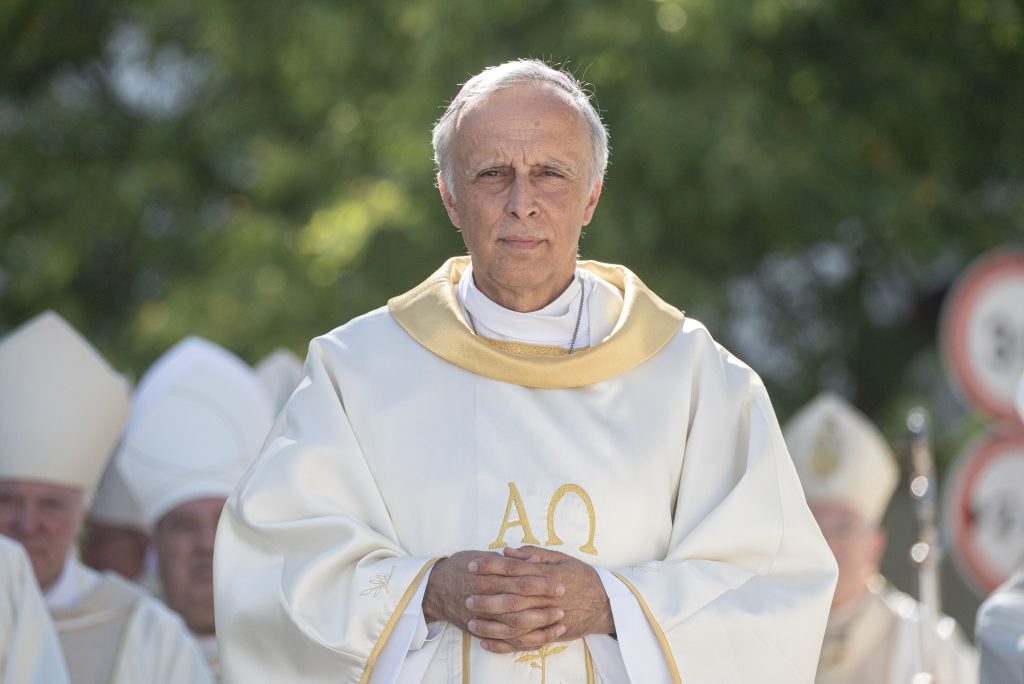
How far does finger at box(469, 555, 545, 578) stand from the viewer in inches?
142

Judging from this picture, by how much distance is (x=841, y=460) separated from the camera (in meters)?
7.88

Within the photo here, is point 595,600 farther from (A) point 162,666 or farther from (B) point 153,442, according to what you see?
(B) point 153,442

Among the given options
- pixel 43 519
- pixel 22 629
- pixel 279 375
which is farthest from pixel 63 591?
pixel 279 375

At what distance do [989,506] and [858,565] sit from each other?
590 mm

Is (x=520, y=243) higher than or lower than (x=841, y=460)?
lower

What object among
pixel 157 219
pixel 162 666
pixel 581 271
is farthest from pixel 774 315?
pixel 581 271

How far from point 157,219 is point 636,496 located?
841cm

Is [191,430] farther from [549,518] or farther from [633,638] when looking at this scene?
[633,638]

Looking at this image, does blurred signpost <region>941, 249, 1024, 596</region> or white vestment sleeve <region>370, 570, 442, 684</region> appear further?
blurred signpost <region>941, 249, 1024, 596</region>

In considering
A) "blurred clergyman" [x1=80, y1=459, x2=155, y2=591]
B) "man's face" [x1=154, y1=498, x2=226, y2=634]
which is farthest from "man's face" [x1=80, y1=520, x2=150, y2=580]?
"man's face" [x1=154, y1=498, x2=226, y2=634]

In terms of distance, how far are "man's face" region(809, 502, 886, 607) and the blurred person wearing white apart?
213 cm

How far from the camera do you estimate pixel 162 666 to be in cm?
560

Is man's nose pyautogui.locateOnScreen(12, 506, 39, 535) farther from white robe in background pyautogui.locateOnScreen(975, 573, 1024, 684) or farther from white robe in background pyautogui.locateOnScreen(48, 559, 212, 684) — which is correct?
white robe in background pyautogui.locateOnScreen(975, 573, 1024, 684)

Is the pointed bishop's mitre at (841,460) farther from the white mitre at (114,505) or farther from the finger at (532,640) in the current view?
the finger at (532,640)
